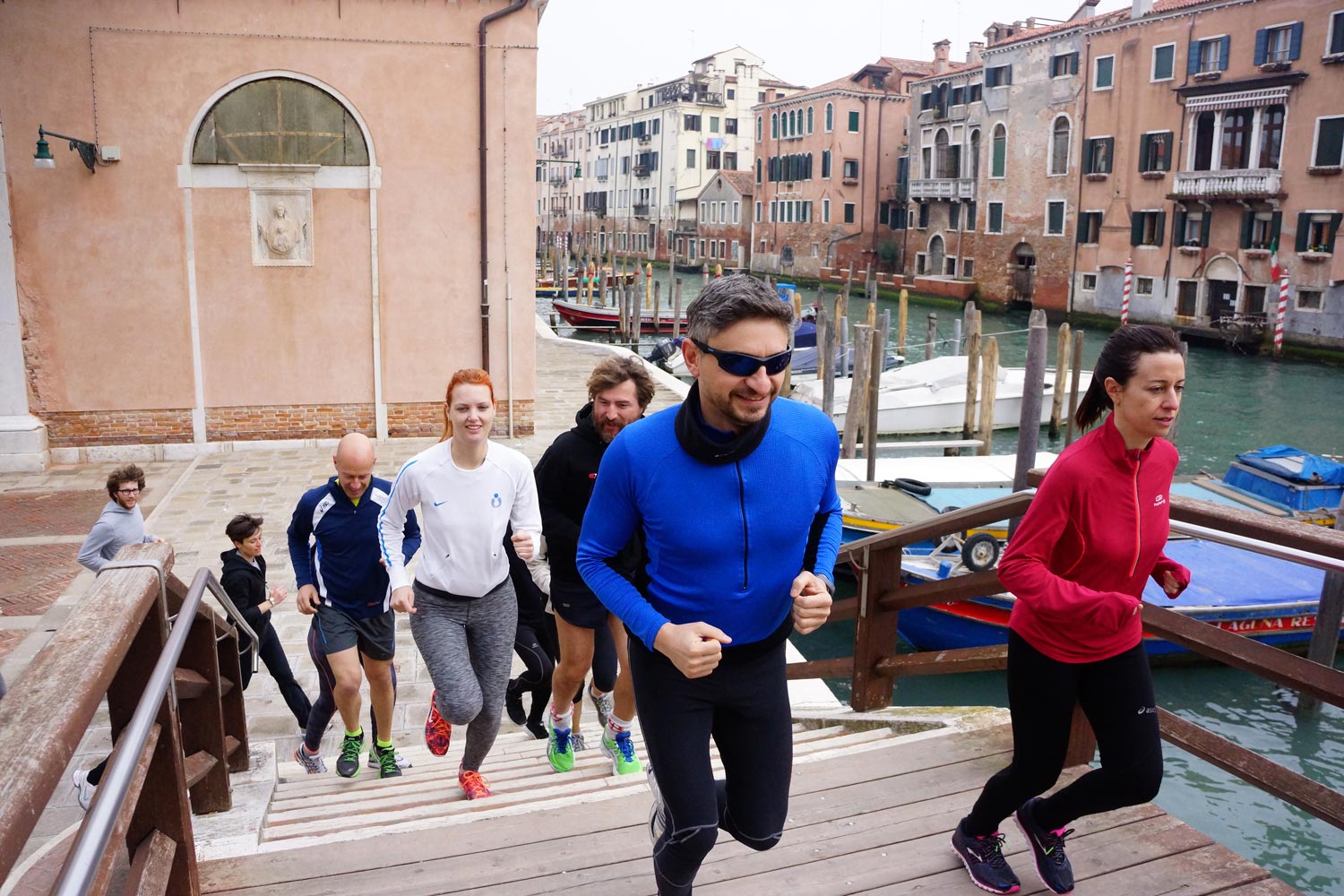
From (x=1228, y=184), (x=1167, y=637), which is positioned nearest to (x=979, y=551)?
(x=1167, y=637)

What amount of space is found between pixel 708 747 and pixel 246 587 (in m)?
3.21

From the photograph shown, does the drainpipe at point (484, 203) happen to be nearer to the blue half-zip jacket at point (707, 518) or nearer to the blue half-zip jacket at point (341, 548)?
the blue half-zip jacket at point (341, 548)

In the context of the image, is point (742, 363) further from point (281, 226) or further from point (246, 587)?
point (281, 226)

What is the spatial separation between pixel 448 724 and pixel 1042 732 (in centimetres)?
219

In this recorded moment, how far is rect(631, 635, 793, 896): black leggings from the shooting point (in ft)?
7.52

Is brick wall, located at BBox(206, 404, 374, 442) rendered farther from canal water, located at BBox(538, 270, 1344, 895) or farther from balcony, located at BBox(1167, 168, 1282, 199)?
balcony, located at BBox(1167, 168, 1282, 199)

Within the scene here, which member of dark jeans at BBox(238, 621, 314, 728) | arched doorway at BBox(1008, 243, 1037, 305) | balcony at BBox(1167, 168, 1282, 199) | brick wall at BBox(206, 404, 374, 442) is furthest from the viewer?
arched doorway at BBox(1008, 243, 1037, 305)

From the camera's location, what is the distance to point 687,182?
212 feet

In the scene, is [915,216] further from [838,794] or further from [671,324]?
→ [838,794]

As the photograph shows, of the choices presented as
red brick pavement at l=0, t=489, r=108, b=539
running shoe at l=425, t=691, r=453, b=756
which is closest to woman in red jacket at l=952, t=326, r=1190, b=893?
running shoe at l=425, t=691, r=453, b=756

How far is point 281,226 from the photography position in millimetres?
11414

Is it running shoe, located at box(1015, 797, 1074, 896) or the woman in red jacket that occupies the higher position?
the woman in red jacket

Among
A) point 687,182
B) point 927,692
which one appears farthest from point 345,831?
point 687,182

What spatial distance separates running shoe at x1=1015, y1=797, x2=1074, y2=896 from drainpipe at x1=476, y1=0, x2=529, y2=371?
999 centimetres
